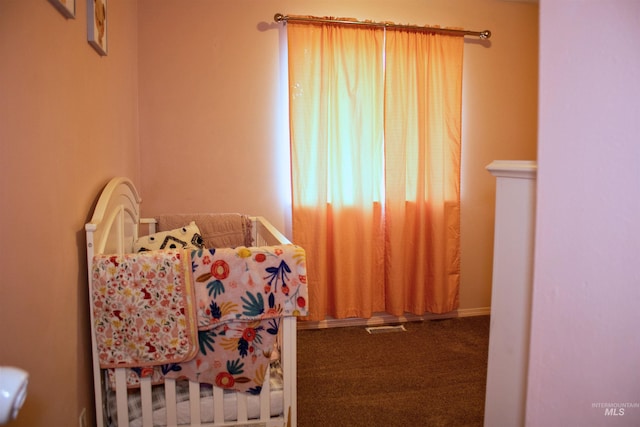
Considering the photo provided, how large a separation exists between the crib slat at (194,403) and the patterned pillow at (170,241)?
0.78 metres

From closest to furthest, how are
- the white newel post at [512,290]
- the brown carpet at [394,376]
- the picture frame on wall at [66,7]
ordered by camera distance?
the white newel post at [512,290] → the picture frame on wall at [66,7] → the brown carpet at [394,376]

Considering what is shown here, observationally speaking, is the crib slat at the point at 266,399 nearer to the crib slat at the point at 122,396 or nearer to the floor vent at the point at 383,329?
the crib slat at the point at 122,396

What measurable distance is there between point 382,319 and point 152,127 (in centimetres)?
199

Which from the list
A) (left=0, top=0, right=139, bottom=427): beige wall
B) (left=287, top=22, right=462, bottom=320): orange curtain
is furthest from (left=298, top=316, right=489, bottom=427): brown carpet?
(left=0, top=0, right=139, bottom=427): beige wall

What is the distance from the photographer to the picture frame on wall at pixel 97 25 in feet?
5.20

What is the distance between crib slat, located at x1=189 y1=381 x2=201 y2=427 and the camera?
1.46 m

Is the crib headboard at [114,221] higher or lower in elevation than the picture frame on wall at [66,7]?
lower

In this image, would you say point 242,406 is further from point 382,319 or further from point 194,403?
point 382,319

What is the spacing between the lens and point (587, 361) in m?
0.82

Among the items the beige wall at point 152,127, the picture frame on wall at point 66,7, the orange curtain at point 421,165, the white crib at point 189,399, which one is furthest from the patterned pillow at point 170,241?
the orange curtain at point 421,165

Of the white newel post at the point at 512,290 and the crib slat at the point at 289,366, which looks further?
the crib slat at the point at 289,366

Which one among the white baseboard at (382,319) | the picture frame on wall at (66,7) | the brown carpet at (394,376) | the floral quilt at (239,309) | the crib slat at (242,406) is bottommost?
the brown carpet at (394,376)

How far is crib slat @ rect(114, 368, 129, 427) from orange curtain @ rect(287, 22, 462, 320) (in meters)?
1.55

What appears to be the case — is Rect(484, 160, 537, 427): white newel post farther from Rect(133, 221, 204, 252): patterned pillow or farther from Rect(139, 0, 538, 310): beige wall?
Rect(139, 0, 538, 310): beige wall
